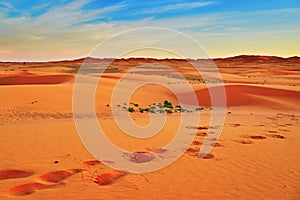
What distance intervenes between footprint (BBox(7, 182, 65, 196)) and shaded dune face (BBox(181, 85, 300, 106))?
39.1ft

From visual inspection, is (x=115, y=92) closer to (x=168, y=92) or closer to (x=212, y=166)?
(x=168, y=92)

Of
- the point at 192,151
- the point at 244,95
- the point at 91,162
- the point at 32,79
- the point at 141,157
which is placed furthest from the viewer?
the point at 32,79

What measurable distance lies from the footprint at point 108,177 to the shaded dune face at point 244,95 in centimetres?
1105

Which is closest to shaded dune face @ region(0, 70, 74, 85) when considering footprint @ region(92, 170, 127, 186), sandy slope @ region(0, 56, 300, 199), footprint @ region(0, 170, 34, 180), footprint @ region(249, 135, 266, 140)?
sandy slope @ region(0, 56, 300, 199)

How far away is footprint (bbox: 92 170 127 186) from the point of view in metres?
4.39

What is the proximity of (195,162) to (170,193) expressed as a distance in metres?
1.47

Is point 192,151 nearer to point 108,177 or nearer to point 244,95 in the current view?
point 108,177

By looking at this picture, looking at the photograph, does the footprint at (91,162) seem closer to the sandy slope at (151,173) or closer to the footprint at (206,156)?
the sandy slope at (151,173)

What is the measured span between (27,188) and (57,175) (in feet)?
1.89

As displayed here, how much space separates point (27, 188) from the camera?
13.2ft

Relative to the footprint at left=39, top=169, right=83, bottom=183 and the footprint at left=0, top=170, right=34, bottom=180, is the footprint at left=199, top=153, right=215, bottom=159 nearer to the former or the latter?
the footprint at left=39, top=169, right=83, bottom=183

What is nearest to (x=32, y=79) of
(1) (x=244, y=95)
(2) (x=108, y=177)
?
(1) (x=244, y=95)

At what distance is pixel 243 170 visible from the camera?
504 cm

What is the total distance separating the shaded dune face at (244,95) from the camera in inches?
618
